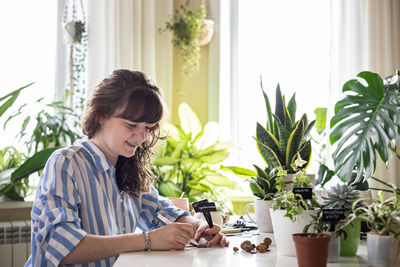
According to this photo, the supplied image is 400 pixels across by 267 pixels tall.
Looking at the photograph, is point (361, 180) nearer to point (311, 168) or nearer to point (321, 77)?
point (311, 168)

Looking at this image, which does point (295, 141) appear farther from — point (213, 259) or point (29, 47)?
point (29, 47)

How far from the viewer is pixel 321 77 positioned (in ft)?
13.5

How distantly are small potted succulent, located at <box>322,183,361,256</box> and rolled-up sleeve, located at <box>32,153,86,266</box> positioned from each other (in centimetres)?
73

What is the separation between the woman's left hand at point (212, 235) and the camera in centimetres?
165

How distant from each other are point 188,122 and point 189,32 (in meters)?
0.73

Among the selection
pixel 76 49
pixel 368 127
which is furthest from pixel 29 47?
pixel 368 127

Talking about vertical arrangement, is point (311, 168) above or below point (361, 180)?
below

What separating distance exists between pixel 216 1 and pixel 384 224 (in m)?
3.22

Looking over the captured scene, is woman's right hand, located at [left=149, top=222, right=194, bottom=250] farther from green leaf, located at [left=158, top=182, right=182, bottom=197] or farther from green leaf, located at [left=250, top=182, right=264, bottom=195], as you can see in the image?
green leaf, located at [left=158, top=182, right=182, bottom=197]

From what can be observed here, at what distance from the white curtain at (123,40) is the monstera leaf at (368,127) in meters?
1.97

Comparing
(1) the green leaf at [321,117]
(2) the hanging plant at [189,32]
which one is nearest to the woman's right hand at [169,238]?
(1) the green leaf at [321,117]

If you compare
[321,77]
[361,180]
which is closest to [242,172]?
[321,77]

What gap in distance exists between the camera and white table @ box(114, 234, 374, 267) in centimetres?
135

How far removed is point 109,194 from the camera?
1773mm
